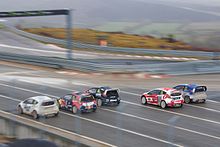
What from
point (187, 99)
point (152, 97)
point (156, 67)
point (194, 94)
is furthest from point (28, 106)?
point (156, 67)

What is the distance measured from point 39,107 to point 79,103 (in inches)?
71.9

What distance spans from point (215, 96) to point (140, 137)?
379 inches

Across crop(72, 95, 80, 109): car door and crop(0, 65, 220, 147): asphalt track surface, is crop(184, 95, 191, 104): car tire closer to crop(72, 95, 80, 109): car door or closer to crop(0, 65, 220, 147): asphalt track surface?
crop(0, 65, 220, 147): asphalt track surface

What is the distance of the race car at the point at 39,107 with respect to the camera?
18.8 meters

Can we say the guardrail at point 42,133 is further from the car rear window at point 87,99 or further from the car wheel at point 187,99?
the car wheel at point 187,99

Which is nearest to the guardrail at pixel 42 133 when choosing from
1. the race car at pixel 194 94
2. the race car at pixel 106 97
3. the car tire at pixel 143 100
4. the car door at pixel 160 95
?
the race car at pixel 106 97

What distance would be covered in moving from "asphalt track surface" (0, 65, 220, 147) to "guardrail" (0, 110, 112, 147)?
109cm

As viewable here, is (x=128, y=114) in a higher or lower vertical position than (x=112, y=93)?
lower

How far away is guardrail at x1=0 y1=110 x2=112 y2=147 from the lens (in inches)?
520

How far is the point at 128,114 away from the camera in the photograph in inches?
789

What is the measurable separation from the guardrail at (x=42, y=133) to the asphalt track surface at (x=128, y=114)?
109 centimetres

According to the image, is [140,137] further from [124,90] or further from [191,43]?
[191,43]

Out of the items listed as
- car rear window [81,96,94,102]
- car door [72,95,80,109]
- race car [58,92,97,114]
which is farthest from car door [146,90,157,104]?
car door [72,95,80,109]

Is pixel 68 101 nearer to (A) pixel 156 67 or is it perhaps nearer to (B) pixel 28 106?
(B) pixel 28 106
